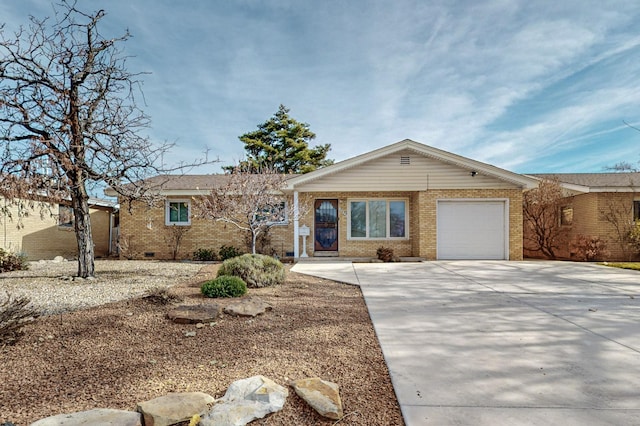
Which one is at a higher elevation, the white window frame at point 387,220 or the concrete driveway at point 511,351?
the white window frame at point 387,220

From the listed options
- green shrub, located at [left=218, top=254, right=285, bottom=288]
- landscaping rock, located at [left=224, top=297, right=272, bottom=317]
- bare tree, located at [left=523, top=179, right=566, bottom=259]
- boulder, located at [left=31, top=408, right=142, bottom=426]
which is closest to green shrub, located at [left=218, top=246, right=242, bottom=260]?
green shrub, located at [left=218, top=254, right=285, bottom=288]

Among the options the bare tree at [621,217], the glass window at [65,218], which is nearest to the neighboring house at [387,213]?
the glass window at [65,218]

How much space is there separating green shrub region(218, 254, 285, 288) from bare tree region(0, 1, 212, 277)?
10.0 feet

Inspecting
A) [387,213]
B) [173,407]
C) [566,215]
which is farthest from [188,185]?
[566,215]

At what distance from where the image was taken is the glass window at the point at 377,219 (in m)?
13.3

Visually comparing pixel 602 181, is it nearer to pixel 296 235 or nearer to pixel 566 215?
pixel 566 215

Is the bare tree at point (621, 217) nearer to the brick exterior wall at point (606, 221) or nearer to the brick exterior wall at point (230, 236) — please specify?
the brick exterior wall at point (606, 221)

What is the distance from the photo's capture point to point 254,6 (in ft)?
29.9

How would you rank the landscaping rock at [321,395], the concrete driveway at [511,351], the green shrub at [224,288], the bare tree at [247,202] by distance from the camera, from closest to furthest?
the landscaping rock at [321,395] < the concrete driveway at [511,351] < the green shrub at [224,288] < the bare tree at [247,202]

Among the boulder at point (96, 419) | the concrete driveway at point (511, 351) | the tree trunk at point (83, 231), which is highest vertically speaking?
the tree trunk at point (83, 231)

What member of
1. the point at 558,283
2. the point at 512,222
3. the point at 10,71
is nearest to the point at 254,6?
the point at 10,71

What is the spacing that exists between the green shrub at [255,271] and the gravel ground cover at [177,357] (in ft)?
4.59

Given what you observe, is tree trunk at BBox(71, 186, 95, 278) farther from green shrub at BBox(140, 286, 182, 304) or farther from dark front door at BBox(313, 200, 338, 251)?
dark front door at BBox(313, 200, 338, 251)

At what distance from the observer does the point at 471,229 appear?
12469mm
